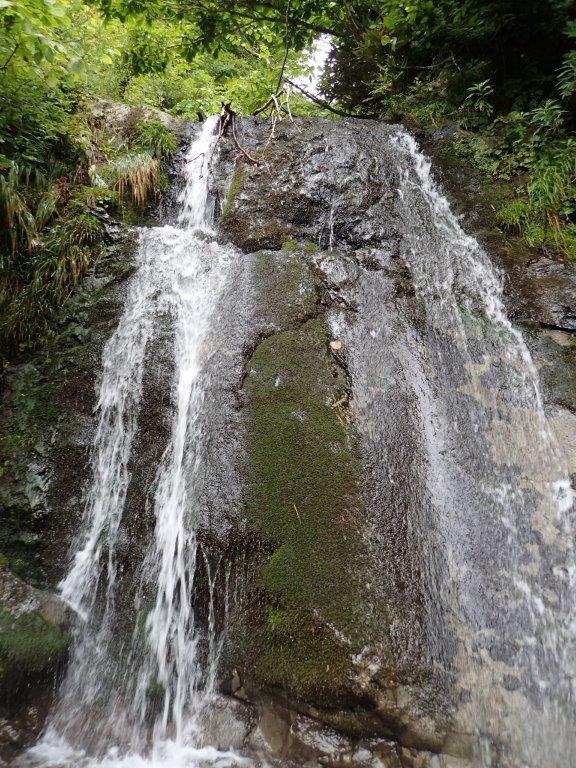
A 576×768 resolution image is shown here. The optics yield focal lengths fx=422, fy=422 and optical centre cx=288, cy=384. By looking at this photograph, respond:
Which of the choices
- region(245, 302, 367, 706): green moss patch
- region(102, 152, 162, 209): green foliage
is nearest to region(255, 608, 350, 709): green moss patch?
Result: region(245, 302, 367, 706): green moss patch

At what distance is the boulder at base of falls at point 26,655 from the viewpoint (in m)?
2.51

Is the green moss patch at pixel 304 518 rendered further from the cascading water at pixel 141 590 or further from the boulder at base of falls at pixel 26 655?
the boulder at base of falls at pixel 26 655

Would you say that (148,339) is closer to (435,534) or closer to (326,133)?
(435,534)

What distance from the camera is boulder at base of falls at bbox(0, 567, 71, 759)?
2512 mm

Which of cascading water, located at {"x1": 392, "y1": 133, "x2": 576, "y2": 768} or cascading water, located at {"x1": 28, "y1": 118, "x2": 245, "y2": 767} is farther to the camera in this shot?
cascading water, located at {"x1": 28, "y1": 118, "x2": 245, "y2": 767}

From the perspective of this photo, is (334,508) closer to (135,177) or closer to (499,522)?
(499,522)

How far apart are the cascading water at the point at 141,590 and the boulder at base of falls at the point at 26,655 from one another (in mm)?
113

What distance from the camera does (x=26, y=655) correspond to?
8.57ft

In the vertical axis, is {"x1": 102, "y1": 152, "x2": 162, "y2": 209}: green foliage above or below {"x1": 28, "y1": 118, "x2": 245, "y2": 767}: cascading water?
above

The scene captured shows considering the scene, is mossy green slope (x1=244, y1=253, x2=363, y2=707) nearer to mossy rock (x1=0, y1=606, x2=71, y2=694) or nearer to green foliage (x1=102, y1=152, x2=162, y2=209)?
mossy rock (x1=0, y1=606, x2=71, y2=694)

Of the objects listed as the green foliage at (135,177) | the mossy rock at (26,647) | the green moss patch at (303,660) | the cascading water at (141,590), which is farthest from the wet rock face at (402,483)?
the green foliage at (135,177)

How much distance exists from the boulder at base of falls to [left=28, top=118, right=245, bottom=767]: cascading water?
113 mm

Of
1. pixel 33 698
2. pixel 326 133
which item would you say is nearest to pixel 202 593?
pixel 33 698

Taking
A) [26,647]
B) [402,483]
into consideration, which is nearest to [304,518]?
[402,483]
